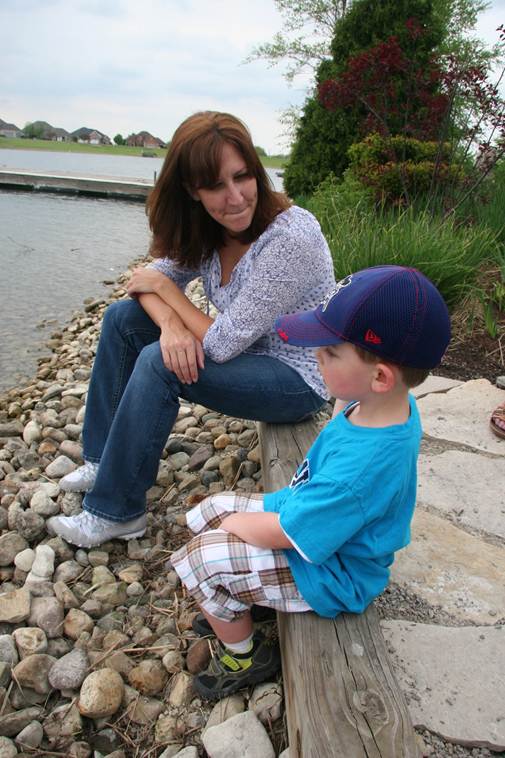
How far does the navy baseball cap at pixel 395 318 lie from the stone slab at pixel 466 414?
1.47 metres

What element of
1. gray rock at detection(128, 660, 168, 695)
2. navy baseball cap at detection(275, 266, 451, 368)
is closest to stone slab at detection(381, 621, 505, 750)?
gray rock at detection(128, 660, 168, 695)

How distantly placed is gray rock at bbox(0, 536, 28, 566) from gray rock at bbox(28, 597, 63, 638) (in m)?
0.26

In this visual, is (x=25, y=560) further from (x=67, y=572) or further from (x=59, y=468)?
(x=59, y=468)

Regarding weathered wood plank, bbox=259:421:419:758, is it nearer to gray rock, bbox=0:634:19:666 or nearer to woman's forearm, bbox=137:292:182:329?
gray rock, bbox=0:634:19:666

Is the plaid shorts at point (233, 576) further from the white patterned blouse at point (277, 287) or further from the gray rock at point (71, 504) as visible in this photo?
the gray rock at point (71, 504)

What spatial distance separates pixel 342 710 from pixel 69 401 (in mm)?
2833

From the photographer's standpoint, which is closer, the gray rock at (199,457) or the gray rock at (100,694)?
the gray rock at (100,694)

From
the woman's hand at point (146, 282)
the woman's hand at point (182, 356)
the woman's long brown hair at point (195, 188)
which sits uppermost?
the woman's long brown hair at point (195, 188)

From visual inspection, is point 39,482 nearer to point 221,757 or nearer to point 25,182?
point 221,757

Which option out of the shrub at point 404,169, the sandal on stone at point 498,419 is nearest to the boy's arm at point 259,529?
the sandal on stone at point 498,419

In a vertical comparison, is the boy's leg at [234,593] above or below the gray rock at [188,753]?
above


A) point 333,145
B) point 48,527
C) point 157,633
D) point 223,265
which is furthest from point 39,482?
point 333,145

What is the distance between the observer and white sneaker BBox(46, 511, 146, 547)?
197cm

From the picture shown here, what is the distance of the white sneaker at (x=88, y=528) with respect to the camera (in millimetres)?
1972
